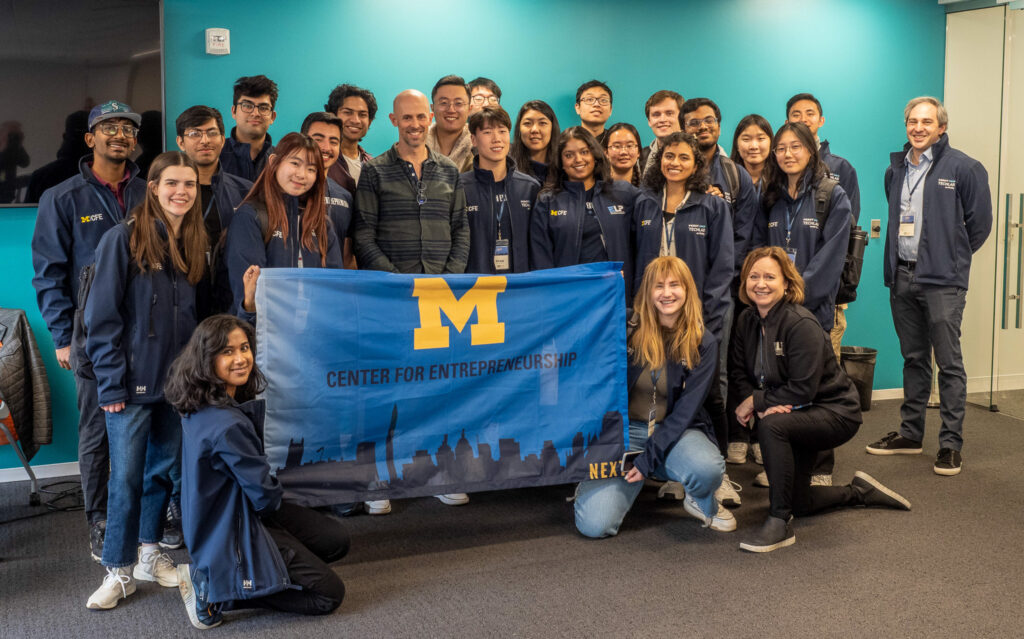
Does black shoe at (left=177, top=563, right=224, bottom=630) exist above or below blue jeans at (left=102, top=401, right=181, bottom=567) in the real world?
below

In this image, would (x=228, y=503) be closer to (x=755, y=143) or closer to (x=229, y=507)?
(x=229, y=507)

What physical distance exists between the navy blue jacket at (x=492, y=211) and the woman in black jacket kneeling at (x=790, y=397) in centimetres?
103

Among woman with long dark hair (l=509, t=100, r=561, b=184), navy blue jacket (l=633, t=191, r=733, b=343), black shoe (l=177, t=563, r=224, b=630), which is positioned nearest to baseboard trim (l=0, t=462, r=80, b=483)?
black shoe (l=177, t=563, r=224, b=630)

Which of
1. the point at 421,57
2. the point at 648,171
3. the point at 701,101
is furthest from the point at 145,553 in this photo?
the point at 701,101

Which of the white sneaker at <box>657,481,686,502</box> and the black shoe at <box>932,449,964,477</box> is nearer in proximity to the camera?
the white sneaker at <box>657,481,686,502</box>

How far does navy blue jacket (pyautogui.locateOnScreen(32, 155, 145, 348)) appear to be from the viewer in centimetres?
355

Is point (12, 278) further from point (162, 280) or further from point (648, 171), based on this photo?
point (648, 171)

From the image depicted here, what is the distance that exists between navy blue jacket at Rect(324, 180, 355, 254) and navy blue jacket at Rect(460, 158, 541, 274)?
0.55 m

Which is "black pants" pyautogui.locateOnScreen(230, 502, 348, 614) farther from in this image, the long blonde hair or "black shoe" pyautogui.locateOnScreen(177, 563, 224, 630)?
the long blonde hair

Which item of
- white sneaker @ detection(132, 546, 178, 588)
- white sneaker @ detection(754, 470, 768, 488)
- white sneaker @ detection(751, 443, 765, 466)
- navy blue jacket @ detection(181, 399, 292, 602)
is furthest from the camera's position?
white sneaker @ detection(751, 443, 765, 466)

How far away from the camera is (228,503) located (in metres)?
2.76

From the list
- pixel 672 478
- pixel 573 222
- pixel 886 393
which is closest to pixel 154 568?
pixel 672 478

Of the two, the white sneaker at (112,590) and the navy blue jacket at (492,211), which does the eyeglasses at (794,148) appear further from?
the white sneaker at (112,590)

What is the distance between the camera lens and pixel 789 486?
352cm
